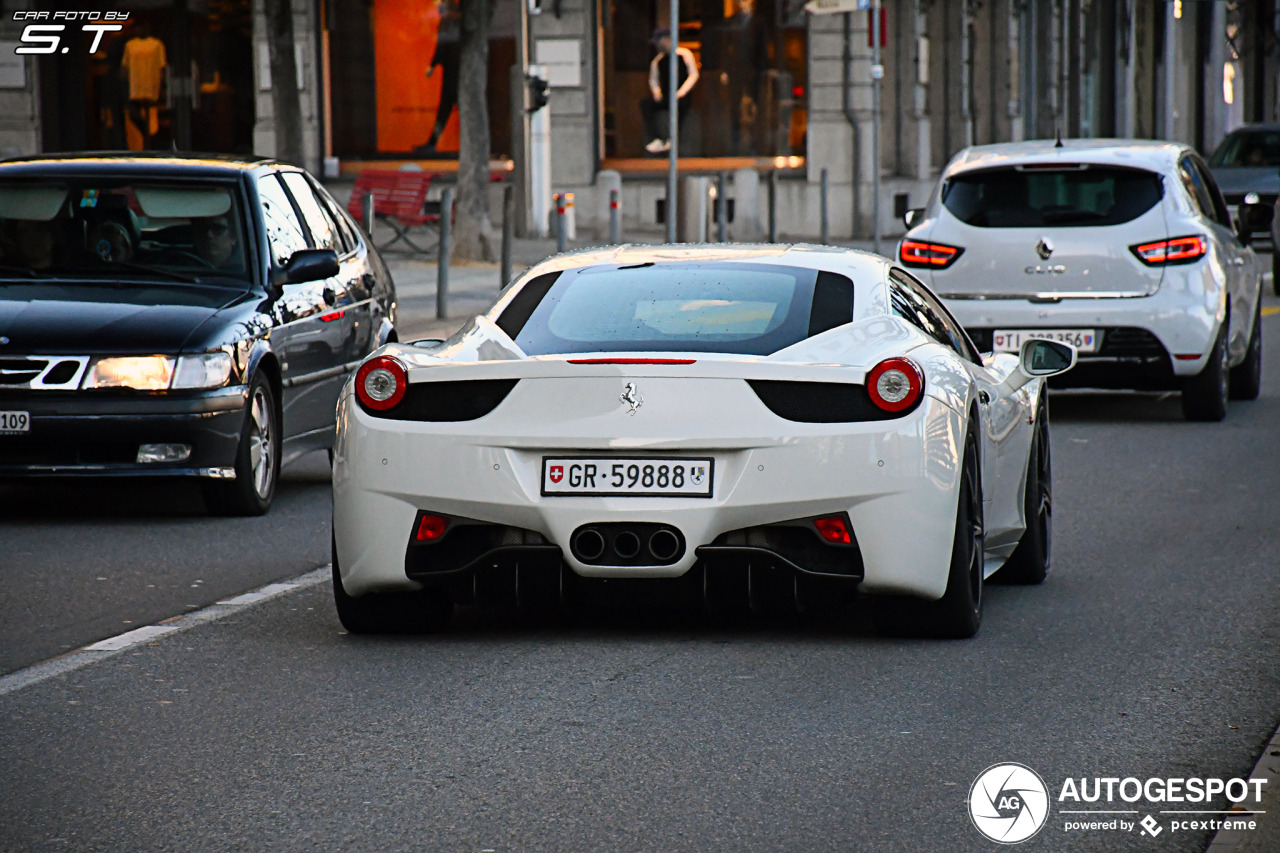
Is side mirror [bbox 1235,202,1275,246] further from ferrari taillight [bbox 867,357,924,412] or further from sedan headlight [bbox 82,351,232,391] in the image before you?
ferrari taillight [bbox 867,357,924,412]

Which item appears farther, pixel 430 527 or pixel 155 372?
pixel 155 372

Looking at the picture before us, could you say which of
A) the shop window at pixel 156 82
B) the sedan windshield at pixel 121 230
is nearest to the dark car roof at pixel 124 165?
the sedan windshield at pixel 121 230

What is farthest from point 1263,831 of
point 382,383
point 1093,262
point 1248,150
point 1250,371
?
point 1248,150

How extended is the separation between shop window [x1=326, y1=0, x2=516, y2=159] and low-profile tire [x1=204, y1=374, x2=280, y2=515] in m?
26.8

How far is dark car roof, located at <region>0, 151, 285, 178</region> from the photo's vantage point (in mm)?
10633

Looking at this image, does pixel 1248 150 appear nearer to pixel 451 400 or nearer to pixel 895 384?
pixel 895 384

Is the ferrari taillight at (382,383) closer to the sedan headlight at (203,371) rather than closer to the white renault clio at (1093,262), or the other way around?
the sedan headlight at (203,371)

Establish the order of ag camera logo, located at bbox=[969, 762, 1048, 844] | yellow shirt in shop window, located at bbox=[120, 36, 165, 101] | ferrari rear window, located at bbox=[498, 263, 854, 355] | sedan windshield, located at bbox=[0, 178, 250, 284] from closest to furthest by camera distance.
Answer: ag camera logo, located at bbox=[969, 762, 1048, 844]
ferrari rear window, located at bbox=[498, 263, 854, 355]
sedan windshield, located at bbox=[0, 178, 250, 284]
yellow shirt in shop window, located at bbox=[120, 36, 165, 101]

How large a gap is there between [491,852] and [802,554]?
215 centimetres

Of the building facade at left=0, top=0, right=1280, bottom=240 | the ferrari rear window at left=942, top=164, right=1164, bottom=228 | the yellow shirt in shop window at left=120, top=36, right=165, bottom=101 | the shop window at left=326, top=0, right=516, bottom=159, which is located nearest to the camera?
the ferrari rear window at left=942, top=164, right=1164, bottom=228

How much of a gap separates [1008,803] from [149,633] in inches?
125

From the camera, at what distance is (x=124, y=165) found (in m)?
10.7

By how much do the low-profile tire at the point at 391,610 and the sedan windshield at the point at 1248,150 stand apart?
95.7ft

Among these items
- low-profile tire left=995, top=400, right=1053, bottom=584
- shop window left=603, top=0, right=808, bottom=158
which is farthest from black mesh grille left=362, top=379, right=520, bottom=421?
shop window left=603, top=0, right=808, bottom=158
